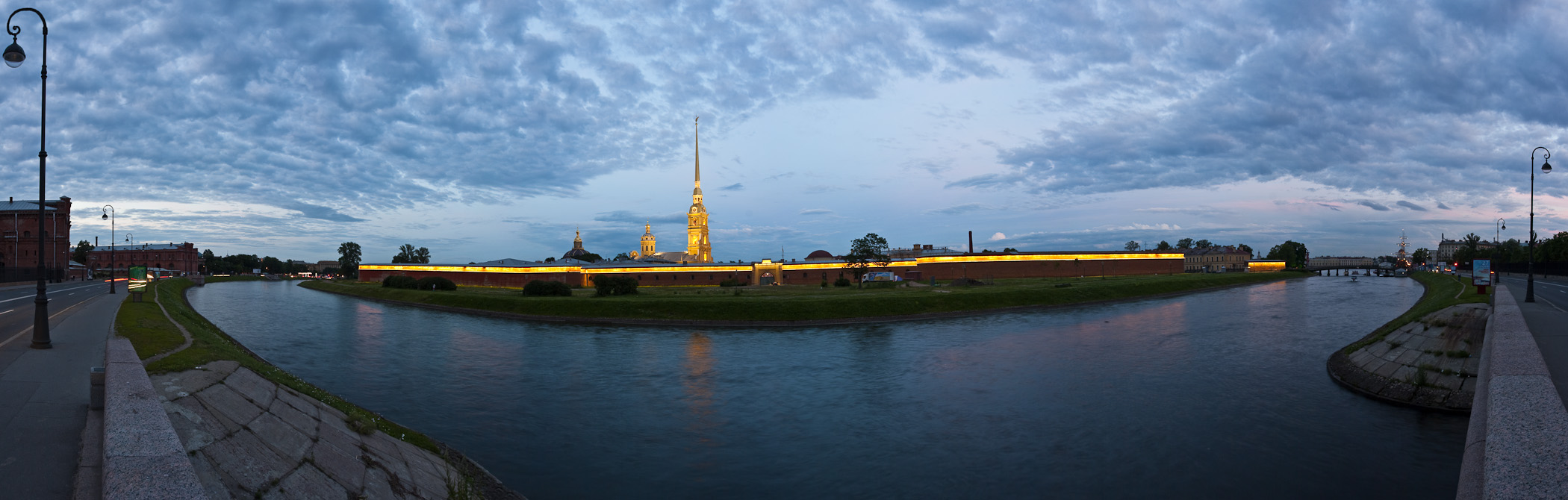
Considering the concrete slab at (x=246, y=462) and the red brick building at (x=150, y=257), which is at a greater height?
the red brick building at (x=150, y=257)

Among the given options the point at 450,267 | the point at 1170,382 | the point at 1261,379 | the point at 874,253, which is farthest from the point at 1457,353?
the point at 450,267

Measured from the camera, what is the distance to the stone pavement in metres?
8.92

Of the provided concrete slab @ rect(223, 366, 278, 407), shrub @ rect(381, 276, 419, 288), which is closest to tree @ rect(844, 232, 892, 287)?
shrub @ rect(381, 276, 419, 288)

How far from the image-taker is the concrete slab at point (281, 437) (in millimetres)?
10453

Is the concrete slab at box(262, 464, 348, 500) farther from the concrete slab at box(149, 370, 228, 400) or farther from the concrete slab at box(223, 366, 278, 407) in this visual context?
the concrete slab at box(223, 366, 278, 407)

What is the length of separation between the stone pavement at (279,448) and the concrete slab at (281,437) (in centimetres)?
2

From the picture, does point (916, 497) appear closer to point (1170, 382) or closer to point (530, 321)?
point (1170, 382)

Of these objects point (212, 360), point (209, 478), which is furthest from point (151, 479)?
point (212, 360)

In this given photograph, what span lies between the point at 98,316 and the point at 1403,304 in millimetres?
76251

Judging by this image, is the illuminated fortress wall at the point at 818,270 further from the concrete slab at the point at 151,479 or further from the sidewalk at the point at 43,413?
the concrete slab at the point at 151,479

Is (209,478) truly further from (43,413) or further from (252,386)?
(252,386)

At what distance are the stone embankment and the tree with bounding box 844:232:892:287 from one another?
191 ft

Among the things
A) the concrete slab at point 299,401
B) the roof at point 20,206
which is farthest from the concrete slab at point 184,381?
the roof at point 20,206

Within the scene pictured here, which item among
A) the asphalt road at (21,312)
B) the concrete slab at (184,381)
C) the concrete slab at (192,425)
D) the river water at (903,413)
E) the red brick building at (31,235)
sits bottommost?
the river water at (903,413)
